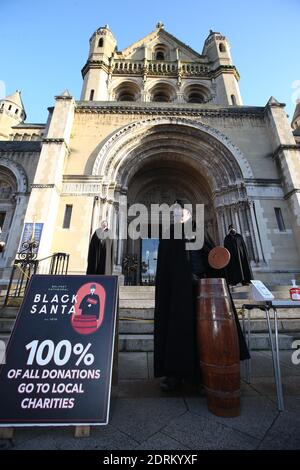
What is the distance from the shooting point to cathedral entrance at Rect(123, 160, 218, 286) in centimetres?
1123

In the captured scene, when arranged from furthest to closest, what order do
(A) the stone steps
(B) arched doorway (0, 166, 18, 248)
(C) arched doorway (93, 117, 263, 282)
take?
(B) arched doorway (0, 166, 18, 248)
(C) arched doorway (93, 117, 263, 282)
(A) the stone steps

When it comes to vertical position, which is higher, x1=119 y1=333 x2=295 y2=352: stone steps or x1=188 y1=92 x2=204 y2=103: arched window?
x1=188 y1=92 x2=204 y2=103: arched window

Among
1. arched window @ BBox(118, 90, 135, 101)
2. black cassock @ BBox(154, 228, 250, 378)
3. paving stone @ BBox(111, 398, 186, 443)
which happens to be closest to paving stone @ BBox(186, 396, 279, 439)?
paving stone @ BBox(111, 398, 186, 443)

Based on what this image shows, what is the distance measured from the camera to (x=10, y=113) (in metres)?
28.3

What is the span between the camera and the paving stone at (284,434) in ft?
4.30

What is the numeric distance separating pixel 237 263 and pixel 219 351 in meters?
4.62

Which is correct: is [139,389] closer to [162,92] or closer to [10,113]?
[162,92]

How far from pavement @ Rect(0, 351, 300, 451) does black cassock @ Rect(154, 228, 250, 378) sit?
269 millimetres

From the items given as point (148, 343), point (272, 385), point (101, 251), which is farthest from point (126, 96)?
point (272, 385)

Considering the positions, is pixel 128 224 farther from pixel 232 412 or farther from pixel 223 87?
pixel 223 87

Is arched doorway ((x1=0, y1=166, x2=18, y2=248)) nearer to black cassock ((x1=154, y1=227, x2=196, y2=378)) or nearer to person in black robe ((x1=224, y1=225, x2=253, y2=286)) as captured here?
person in black robe ((x1=224, y1=225, x2=253, y2=286))

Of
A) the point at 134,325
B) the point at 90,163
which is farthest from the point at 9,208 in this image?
the point at 134,325

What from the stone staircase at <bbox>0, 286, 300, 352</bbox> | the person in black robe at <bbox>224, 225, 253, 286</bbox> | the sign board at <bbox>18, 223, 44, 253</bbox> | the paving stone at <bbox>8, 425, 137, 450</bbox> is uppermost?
the sign board at <bbox>18, 223, 44, 253</bbox>

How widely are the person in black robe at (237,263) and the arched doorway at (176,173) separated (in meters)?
3.29
